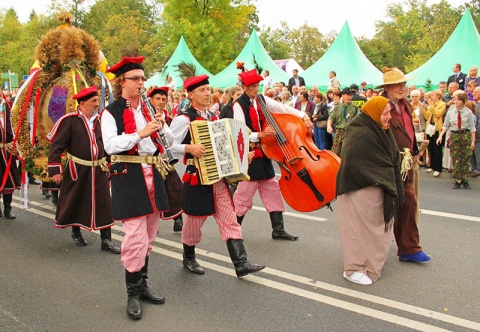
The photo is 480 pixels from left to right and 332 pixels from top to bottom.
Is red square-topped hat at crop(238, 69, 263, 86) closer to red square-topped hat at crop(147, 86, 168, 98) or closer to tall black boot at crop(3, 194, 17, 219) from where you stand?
red square-topped hat at crop(147, 86, 168, 98)

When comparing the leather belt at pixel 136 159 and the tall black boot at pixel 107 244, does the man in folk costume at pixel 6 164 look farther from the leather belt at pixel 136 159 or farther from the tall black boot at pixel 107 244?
the leather belt at pixel 136 159

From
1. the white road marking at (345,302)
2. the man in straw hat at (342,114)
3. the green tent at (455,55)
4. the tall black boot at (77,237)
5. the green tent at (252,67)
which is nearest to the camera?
the white road marking at (345,302)

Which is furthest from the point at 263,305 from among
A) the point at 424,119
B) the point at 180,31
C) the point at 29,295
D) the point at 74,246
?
the point at 180,31

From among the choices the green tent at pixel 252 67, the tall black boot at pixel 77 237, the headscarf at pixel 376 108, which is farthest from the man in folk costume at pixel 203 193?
the green tent at pixel 252 67

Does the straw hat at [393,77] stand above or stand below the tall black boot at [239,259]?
above

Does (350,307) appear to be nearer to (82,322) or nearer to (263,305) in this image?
(263,305)

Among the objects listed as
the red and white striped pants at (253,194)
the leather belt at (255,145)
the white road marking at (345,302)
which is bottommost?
the white road marking at (345,302)

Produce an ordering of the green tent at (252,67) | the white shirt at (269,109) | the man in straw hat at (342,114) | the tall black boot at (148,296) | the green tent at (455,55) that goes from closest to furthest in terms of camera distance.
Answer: the tall black boot at (148,296)
the white shirt at (269,109)
the man in straw hat at (342,114)
the green tent at (455,55)
the green tent at (252,67)

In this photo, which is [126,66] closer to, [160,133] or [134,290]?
[160,133]

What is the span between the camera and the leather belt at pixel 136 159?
436 centimetres

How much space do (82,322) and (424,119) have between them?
32.0ft

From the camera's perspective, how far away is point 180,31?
116ft

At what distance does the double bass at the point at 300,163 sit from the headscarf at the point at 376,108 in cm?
90

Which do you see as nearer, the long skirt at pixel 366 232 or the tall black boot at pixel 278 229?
the long skirt at pixel 366 232
